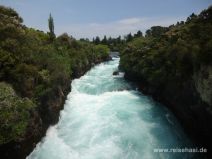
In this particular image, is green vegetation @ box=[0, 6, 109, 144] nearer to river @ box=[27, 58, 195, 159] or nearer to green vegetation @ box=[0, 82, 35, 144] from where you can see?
green vegetation @ box=[0, 82, 35, 144]

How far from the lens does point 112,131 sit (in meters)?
18.0

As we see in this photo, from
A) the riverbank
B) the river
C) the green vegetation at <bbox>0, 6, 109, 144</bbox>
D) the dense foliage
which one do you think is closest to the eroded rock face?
the riverbank

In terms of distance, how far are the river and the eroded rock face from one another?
410 centimetres

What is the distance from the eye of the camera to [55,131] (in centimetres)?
1881

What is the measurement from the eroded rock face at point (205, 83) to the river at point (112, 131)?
13.4ft

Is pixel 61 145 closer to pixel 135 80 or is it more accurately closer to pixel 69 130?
pixel 69 130

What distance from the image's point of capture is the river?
15587 millimetres

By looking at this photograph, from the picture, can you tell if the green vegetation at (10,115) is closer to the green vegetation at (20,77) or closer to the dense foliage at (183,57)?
the green vegetation at (20,77)

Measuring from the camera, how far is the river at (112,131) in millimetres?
15587

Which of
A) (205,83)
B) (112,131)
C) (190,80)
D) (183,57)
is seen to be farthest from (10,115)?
(183,57)

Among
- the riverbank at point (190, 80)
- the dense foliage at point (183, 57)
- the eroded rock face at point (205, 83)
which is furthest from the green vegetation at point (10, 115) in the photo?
the dense foliage at point (183, 57)

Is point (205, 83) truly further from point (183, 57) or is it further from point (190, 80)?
point (183, 57)

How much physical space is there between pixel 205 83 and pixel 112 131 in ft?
25.2

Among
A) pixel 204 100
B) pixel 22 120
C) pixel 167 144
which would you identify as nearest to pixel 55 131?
pixel 22 120
